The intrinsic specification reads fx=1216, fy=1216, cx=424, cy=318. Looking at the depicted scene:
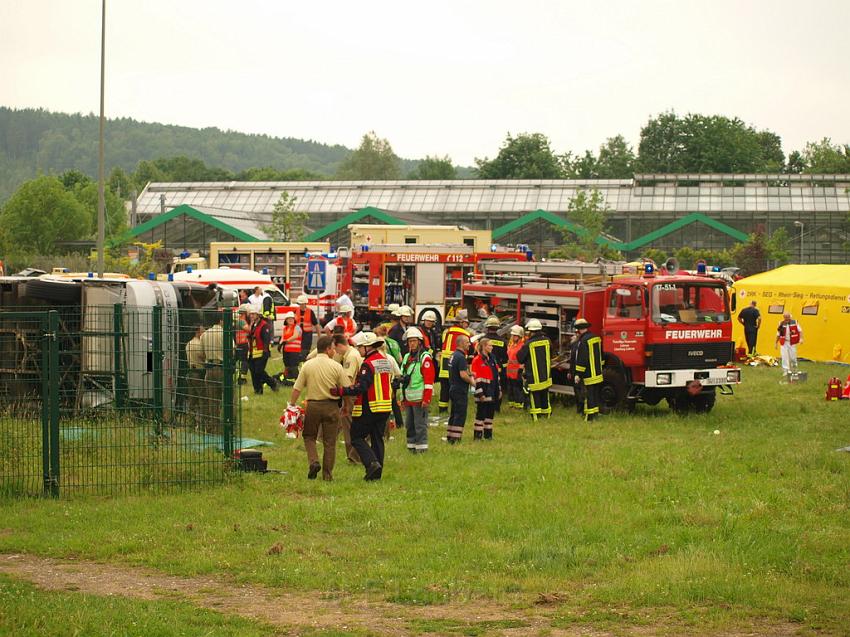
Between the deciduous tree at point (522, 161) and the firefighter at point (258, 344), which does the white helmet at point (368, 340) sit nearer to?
the firefighter at point (258, 344)

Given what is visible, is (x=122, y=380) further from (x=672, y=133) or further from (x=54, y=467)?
(x=672, y=133)

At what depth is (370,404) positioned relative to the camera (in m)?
13.8

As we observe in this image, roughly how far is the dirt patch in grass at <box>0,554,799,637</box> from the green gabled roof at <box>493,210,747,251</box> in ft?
188

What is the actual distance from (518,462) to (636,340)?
5364 mm

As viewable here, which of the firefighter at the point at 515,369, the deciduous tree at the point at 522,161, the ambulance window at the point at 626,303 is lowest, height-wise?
the firefighter at the point at 515,369

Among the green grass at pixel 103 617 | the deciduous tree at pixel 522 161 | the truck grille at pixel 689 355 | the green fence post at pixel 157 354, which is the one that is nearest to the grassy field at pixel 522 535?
the green grass at pixel 103 617

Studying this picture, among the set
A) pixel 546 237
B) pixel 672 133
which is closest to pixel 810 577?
pixel 546 237

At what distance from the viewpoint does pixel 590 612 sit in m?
8.67

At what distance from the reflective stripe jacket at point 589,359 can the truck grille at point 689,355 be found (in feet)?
2.76

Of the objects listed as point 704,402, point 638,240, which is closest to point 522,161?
point 638,240

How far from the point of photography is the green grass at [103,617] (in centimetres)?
773

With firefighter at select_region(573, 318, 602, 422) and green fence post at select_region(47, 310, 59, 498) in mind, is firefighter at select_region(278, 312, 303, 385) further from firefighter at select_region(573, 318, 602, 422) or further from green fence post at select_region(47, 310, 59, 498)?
green fence post at select_region(47, 310, 59, 498)

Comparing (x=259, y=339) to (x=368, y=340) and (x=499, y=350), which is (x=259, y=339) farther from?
(x=368, y=340)

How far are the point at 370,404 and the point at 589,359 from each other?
21.8 feet
